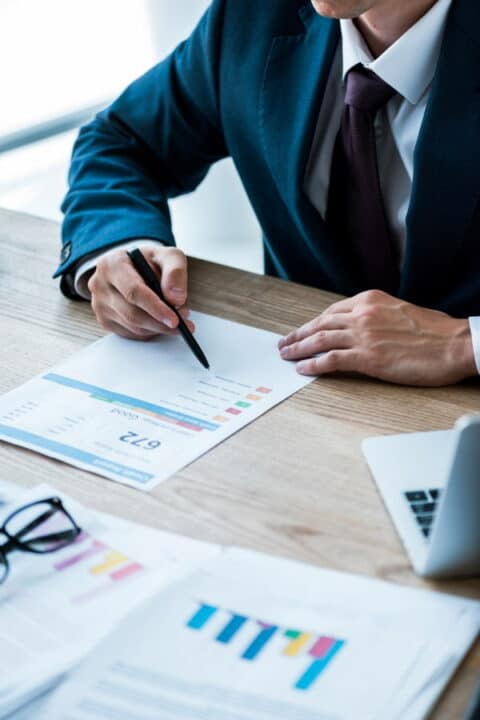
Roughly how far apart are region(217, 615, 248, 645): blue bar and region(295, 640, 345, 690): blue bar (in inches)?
2.8

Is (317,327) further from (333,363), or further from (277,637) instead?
(277,637)

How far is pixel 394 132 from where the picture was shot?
4.74 feet

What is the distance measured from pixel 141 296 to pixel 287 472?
1.26 ft

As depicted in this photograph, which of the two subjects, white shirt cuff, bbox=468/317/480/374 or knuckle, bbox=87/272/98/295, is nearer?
white shirt cuff, bbox=468/317/480/374

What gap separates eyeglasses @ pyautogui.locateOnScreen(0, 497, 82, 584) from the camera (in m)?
0.90

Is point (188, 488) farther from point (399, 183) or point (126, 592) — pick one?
point (399, 183)

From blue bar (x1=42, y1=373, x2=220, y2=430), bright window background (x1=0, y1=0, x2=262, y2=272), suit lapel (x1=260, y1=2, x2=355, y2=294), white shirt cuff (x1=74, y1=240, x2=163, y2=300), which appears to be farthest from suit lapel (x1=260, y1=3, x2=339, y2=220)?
bright window background (x1=0, y1=0, x2=262, y2=272)

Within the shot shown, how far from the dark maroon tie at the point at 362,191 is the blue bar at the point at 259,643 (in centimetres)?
82

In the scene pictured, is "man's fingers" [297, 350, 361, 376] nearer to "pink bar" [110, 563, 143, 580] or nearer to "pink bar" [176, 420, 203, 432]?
"pink bar" [176, 420, 203, 432]

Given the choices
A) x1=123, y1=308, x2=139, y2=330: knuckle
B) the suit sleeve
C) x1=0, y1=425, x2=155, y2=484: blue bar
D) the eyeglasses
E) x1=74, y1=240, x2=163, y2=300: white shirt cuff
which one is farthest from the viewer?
the suit sleeve

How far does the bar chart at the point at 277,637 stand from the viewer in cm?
75

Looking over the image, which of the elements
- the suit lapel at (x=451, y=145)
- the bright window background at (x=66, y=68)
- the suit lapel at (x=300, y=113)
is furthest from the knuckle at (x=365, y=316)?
the bright window background at (x=66, y=68)

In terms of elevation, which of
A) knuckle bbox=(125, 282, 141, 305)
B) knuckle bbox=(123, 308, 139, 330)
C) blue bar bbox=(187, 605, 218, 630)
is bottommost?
blue bar bbox=(187, 605, 218, 630)

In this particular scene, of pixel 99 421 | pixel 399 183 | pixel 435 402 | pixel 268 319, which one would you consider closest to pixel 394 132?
pixel 399 183
